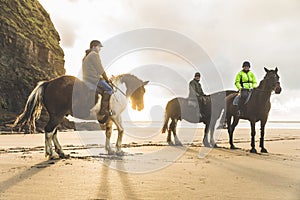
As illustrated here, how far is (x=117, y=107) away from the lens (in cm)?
1040

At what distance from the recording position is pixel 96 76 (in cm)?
960

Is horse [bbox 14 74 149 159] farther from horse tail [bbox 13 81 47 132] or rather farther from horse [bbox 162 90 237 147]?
horse [bbox 162 90 237 147]

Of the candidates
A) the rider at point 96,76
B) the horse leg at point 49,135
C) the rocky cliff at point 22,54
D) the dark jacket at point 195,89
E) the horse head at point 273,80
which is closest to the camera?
the horse leg at point 49,135

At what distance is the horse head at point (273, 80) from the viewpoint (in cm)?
1185

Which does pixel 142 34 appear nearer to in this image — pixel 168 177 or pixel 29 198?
pixel 168 177

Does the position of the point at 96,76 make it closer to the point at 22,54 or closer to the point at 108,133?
the point at 108,133

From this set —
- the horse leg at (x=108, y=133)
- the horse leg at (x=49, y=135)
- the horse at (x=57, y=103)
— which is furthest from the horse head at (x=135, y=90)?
the horse leg at (x=49, y=135)

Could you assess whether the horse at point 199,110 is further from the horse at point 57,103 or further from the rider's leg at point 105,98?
the horse at point 57,103

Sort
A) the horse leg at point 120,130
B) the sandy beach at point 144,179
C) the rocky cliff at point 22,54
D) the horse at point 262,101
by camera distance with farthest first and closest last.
Result: the rocky cliff at point 22,54
the horse at point 262,101
the horse leg at point 120,130
the sandy beach at point 144,179

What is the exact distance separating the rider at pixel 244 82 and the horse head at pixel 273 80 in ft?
3.86

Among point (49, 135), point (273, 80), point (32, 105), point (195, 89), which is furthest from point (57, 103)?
point (273, 80)

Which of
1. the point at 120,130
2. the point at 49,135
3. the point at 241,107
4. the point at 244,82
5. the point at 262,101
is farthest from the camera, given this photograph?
the point at 244,82

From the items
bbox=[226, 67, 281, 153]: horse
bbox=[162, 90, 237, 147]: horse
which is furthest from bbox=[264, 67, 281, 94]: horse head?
bbox=[162, 90, 237, 147]: horse

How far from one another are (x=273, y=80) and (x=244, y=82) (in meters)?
1.53
